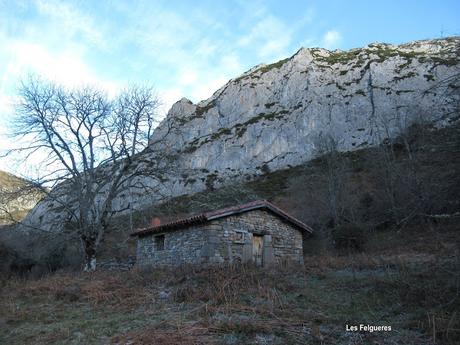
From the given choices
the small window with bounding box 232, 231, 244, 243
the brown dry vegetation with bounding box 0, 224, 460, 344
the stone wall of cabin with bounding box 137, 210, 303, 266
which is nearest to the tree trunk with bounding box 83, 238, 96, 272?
the stone wall of cabin with bounding box 137, 210, 303, 266

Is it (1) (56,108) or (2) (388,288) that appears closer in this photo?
(2) (388,288)

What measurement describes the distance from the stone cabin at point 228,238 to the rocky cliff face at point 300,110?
2468 centimetres

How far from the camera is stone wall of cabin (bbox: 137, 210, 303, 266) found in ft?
45.7

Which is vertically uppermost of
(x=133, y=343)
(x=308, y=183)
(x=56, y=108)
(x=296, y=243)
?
(x=56, y=108)

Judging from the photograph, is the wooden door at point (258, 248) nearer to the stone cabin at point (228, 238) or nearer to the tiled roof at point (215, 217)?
the stone cabin at point (228, 238)

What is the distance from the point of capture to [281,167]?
45.7 metres

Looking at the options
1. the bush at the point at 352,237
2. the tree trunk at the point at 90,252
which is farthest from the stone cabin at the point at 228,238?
the bush at the point at 352,237

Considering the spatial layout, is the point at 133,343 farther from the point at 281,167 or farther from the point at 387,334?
the point at 281,167

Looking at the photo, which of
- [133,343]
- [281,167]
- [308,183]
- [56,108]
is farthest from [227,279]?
[281,167]

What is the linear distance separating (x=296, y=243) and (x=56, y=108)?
13.6 m

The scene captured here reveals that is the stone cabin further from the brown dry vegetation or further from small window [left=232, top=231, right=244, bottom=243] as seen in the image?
the brown dry vegetation

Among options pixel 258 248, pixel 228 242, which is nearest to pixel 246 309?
pixel 228 242

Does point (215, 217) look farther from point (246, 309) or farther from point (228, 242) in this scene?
point (246, 309)

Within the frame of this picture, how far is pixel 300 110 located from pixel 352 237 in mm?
30428
